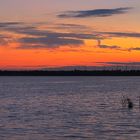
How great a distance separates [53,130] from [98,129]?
149 inches

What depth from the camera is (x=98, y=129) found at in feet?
132

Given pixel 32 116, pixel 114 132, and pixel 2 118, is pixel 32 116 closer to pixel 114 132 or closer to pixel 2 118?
pixel 2 118

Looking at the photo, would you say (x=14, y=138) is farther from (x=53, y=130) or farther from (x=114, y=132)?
(x=114, y=132)

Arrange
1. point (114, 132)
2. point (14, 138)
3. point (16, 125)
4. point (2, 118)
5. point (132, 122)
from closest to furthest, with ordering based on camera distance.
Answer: point (14, 138) < point (114, 132) < point (16, 125) < point (132, 122) < point (2, 118)

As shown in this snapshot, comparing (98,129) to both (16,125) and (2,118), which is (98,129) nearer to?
(16,125)

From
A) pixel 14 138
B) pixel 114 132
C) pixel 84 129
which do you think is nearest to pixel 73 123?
pixel 84 129

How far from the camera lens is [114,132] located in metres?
38.4

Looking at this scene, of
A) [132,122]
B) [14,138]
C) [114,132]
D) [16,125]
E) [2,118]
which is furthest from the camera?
[2,118]

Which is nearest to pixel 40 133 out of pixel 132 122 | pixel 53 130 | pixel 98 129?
pixel 53 130

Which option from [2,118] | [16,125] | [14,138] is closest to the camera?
[14,138]

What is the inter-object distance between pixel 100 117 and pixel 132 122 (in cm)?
546

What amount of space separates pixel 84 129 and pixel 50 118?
10.4 m

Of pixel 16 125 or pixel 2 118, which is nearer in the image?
pixel 16 125

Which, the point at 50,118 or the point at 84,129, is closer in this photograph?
the point at 84,129
